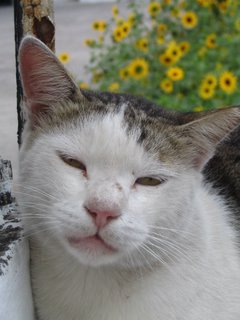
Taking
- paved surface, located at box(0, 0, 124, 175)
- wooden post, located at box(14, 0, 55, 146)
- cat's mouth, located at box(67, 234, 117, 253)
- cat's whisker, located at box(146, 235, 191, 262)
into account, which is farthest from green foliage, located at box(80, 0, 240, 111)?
cat's mouth, located at box(67, 234, 117, 253)

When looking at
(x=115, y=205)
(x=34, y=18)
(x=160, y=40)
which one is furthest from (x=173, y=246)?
(x=160, y=40)

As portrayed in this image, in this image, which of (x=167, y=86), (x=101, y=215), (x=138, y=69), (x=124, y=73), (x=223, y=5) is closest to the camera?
(x=101, y=215)

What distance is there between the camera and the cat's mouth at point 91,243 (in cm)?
165

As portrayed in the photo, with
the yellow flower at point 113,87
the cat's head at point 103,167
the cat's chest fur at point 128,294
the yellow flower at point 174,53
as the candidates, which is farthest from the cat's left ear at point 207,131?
the yellow flower at point 113,87

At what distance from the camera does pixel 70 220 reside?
1623 mm

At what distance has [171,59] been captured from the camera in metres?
4.22

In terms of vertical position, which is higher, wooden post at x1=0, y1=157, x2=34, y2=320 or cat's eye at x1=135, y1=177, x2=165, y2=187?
cat's eye at x1=135, y1=177, x2=165, y2=187

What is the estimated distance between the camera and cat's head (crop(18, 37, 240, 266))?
164 centimetres

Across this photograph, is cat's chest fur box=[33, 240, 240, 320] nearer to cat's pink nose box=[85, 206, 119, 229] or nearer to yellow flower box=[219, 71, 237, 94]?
cat's pink nose box=[85, 206, 119, 229]

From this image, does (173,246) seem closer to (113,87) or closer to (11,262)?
(11,262)

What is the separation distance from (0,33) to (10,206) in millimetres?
2858

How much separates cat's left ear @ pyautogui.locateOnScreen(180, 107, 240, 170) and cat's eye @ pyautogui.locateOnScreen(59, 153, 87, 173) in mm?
352

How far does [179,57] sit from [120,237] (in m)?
2.76

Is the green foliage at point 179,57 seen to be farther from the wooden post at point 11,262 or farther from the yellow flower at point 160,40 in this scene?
the wooden post at point 11,262
